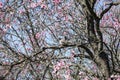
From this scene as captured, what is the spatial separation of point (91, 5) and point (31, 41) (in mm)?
6413

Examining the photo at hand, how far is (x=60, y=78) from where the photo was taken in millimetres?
11539

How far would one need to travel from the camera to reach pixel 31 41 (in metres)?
14.7

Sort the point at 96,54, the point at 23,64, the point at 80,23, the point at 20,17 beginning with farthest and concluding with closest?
the point at 20,17, the point at 80,23, the point at 96,54, the point at 23,64

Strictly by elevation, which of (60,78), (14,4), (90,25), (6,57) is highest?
(14,4)

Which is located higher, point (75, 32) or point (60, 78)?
point (75, 32)

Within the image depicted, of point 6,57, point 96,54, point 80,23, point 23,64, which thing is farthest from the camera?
point 6,57

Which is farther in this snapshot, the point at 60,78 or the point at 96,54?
the point at 60,78

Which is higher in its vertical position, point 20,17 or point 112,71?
point 20,17

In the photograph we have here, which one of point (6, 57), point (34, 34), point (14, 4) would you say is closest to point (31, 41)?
point (34, 34)

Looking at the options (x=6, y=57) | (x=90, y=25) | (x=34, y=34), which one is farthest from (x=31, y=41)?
(x=90, y=25)

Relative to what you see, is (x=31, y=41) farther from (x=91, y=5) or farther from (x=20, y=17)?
A: (x=91, y=5)

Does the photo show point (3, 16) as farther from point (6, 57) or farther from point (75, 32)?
point (75, 32)

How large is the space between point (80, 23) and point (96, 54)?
2.30 meters

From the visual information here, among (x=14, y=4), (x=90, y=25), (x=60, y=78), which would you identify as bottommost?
(x=60, y=78)
